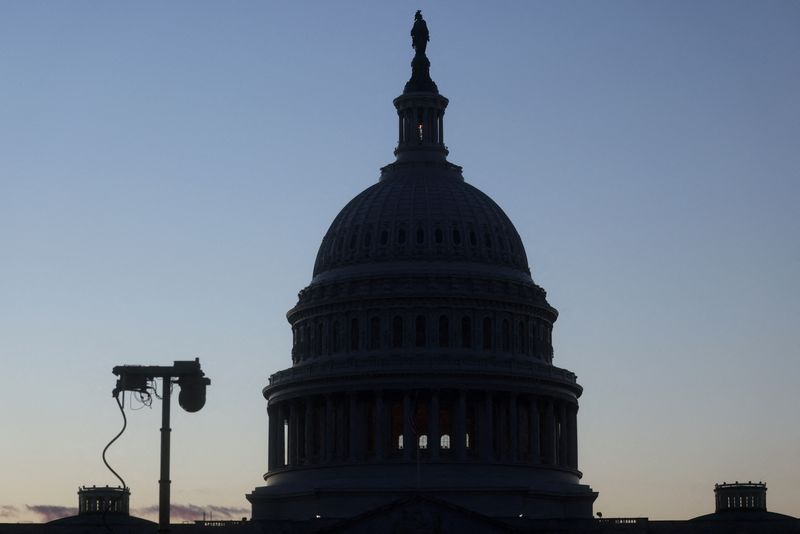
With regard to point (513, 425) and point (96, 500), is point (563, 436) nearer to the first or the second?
point (513, 425)

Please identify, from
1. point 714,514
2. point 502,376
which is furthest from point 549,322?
point 714,514

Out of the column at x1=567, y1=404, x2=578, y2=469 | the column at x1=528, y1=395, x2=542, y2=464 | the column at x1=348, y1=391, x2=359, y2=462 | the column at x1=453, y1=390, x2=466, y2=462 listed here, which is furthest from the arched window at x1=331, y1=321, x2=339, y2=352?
the column at x1=567, y1=404, x2=578, y2=469

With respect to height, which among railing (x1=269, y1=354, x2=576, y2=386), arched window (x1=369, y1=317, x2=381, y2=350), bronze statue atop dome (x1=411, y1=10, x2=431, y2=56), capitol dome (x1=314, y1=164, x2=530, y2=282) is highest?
bronze statue atop dome (x1=411, y1=10, x2=431, y2=56)

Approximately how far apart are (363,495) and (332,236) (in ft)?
89.7

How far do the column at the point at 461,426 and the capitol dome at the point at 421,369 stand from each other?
0.47 ft

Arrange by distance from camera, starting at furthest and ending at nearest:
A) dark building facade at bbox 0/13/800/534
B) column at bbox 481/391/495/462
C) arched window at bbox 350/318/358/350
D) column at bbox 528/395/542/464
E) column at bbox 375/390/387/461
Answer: arched window at bbox 350/318/358/350 → column at bbox 528/395/542/464 → column at bbox 375/390/387/461 → column at bbox 481/391/495/462 → dark building facade at bbox 0/13/800/534

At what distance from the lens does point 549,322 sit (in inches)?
6634

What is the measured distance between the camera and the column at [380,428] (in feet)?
509

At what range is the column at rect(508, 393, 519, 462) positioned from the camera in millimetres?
156125

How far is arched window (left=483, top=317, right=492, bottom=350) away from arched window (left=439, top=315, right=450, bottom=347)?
3.22m

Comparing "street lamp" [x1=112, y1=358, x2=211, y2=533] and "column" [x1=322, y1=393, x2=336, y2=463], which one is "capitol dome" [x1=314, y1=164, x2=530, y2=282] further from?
"street lamp" [x1=112, y1=358, x2=211, y2=533]

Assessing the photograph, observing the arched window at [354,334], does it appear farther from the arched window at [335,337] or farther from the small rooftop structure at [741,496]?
the small rooftop structure at [741,496]

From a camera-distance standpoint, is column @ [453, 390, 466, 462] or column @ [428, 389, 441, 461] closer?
column @ [428, 389, 441, 461]

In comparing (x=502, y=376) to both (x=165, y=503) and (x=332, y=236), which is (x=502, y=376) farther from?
(x=165, y=503)
